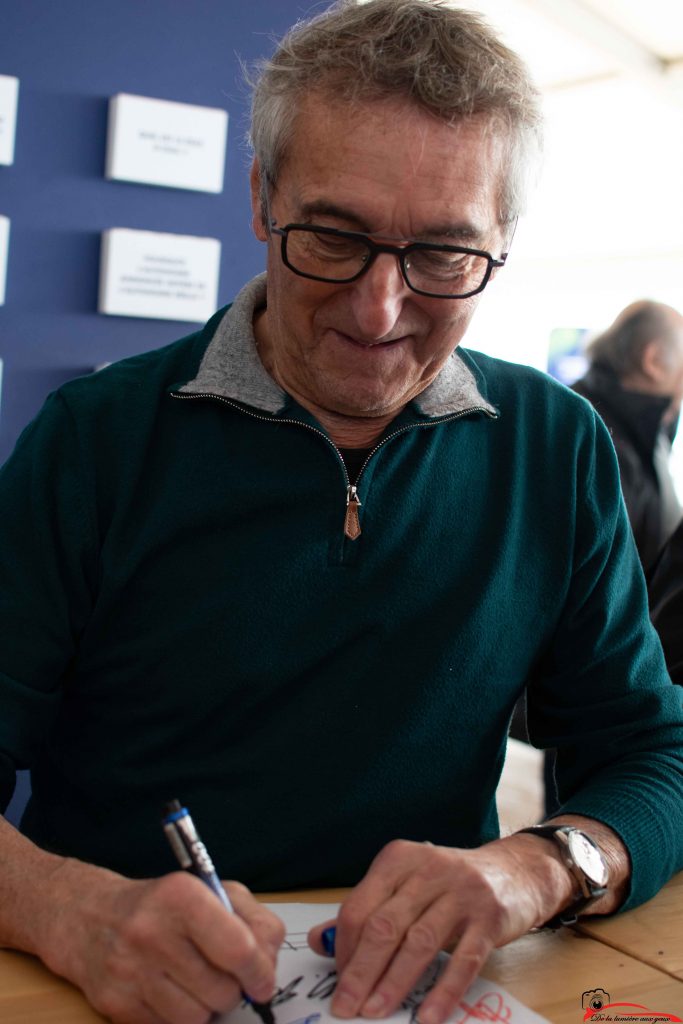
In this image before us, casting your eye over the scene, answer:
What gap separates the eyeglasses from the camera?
4.03 ft

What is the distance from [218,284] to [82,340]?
37 centimetres

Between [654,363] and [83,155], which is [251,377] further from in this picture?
[654,363]

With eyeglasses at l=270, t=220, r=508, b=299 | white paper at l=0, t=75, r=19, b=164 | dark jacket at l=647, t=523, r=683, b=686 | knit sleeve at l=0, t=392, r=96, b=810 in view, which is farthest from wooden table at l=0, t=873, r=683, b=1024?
white paper at l=0, t=75, r=19, b=164

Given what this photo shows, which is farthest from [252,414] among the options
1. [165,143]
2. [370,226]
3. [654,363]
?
[654,363]

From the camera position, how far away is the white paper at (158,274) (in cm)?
270

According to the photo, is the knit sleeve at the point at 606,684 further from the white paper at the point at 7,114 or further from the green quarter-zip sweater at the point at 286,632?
the white paper at the point at 7,114

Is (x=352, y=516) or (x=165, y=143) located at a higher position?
(x=165, y=143)

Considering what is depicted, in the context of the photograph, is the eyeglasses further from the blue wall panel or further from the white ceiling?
the white ceiling

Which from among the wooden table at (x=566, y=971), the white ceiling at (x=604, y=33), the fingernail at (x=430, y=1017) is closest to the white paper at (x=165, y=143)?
the wooden table at (x=566, y=971)

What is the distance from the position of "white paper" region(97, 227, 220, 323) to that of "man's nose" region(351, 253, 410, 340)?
1562mm

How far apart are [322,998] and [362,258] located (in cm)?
72

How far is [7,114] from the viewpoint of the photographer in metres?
2.52

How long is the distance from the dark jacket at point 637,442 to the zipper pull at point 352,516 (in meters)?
1.76

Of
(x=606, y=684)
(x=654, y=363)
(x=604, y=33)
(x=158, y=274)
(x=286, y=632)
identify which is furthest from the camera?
(x=604, y=33)
